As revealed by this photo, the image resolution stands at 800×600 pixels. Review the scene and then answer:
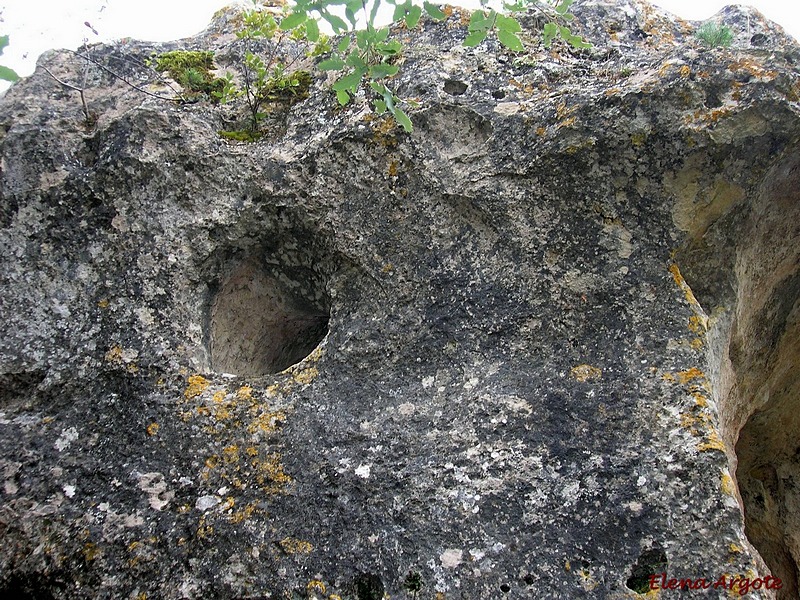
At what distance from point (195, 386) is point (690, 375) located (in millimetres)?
2090

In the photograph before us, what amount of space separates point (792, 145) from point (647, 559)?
6.12 feet

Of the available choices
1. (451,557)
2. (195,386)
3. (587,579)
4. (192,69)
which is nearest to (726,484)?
(587,579)

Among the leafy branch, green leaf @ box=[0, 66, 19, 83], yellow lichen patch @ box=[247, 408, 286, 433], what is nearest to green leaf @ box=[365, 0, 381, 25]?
the leafy branch

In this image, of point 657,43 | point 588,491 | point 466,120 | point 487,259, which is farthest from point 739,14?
point 588,491

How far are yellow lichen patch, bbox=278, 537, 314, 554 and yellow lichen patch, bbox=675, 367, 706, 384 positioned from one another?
5.27 feet

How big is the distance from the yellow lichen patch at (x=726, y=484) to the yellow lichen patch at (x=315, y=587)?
151 cm

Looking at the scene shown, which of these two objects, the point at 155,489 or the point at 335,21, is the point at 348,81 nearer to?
the point at 335,21

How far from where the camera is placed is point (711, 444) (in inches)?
98.5

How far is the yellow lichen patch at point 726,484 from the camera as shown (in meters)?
2.41

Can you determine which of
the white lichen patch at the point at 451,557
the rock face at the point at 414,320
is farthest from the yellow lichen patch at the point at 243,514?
the white lichen patch at the point at 451,557

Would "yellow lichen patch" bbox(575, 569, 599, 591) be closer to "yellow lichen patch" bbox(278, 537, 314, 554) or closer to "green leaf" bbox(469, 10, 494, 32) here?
"yellow lichen patch" bbox(278, 537, 314, 554)

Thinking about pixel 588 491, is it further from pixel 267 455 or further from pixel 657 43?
pixel 657 43
